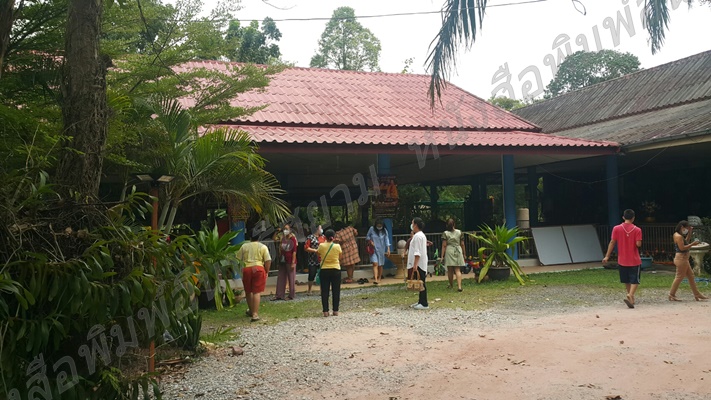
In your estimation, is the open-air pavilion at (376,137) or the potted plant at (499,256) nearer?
the potted plant at (499,256)

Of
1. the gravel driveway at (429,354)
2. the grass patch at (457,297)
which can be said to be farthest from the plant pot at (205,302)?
the gravel driveway at (429,354)

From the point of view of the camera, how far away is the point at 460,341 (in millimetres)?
7105

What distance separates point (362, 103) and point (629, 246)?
8.75 metres

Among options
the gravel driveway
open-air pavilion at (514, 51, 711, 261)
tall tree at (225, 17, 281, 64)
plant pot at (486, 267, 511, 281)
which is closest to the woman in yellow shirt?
the gravel driveway

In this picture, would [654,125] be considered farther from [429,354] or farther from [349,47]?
[349,47]

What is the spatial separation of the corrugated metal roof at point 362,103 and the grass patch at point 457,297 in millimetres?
4363

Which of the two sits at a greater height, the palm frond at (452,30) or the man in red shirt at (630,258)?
the palm frond at (452,30)

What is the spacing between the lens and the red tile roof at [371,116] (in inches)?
522

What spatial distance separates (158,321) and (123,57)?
4.13 metres

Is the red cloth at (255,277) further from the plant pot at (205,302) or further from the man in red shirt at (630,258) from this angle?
the man in red shirt at (630,258)

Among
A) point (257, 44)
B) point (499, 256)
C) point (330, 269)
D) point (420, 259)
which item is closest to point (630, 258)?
point (420, 259)

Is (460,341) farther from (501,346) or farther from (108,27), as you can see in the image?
(108,27)

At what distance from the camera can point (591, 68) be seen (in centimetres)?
4206

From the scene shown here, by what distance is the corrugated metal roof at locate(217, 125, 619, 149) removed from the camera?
12.4 m
